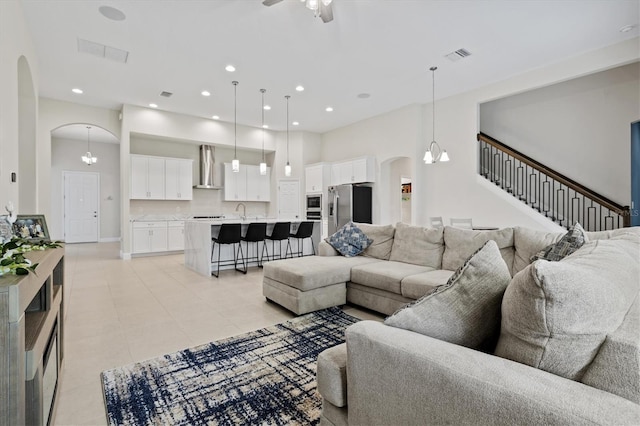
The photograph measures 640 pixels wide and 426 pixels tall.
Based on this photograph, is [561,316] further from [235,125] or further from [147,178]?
[235,125]

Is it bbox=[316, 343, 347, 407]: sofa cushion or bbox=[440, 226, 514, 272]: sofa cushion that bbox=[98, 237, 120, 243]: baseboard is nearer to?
bbox=[440, 226, 514, 272]: sofa cushion

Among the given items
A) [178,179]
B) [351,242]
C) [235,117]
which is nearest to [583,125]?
[351,242]

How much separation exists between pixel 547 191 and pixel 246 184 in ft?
22.9

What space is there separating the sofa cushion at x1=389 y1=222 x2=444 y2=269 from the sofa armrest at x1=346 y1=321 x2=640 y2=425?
234cm

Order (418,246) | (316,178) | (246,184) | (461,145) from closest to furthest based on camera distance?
(418,246) → (461,145) → (316,178) → (246,184)

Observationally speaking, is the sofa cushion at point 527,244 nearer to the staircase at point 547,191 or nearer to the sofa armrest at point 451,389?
the sofa armrest at point 451,389

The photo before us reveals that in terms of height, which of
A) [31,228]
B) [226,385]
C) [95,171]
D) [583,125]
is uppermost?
[583,125]

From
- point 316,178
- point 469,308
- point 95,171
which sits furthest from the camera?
point 95,171

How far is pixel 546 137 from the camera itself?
5.79 meters

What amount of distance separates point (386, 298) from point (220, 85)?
4848 millimetres

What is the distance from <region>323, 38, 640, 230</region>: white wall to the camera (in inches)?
186

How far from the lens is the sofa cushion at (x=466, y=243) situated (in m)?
2.82

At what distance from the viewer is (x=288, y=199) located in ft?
29.5

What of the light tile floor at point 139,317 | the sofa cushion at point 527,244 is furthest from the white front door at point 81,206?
the sofa cushion at point 527,244
